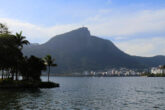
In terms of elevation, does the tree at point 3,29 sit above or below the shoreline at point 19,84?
above

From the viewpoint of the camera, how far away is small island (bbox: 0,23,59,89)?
311 ft

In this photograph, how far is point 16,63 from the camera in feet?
335

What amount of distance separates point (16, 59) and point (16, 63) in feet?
7.98

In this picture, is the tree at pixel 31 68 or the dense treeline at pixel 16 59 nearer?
the dense treeline at pixel 16 59

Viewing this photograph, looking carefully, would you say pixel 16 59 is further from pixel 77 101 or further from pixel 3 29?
pixel 77 101

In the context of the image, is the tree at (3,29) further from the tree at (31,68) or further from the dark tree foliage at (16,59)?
the tree at (31,68)

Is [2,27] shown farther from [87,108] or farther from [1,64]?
[87,108]

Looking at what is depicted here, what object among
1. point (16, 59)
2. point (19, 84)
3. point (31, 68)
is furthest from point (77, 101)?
point (31, 68)

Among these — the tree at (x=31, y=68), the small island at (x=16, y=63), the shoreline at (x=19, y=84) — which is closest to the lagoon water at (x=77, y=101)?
the shoreline at (x=19, y=84)

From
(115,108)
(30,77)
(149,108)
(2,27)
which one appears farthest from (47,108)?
(30,77)

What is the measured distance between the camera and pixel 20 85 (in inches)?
3937

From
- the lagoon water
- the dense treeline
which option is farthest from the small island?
the lagoon water

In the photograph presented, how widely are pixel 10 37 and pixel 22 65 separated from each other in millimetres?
17681

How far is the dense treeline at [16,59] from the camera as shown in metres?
94.6
